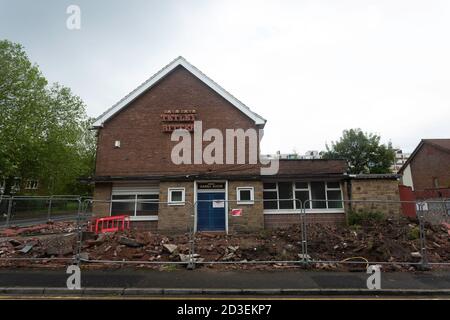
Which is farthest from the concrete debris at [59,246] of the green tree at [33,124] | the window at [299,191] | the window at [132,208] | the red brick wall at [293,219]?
the green tree at [33,124]

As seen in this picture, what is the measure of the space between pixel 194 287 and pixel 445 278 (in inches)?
273

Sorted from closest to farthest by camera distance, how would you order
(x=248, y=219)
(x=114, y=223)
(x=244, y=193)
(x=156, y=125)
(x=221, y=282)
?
(x=221, y=282)
(x=114, y=223)
(x=248, y=219)
(x=244, y=193)
(x=156, y=125)

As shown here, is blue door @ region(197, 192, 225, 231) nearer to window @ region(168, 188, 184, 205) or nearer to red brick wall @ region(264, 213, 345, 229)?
window @ region(168, 188, 184, 205)

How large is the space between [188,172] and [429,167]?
36.3m

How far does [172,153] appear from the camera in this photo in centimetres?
1683

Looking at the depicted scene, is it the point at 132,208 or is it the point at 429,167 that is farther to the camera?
the point at 429,167

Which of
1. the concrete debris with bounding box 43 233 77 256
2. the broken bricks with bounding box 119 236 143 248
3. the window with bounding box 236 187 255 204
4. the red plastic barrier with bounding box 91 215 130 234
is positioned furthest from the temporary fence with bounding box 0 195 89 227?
the window with bounding box 236 187 255 204

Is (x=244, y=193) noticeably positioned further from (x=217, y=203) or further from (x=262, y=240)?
(x=262, y=240)

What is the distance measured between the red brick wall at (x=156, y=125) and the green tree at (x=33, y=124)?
14.6m

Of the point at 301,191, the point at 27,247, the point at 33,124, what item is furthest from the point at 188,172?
the point at 33,124

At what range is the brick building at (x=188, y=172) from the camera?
16.0 meters

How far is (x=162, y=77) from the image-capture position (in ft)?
59.0
